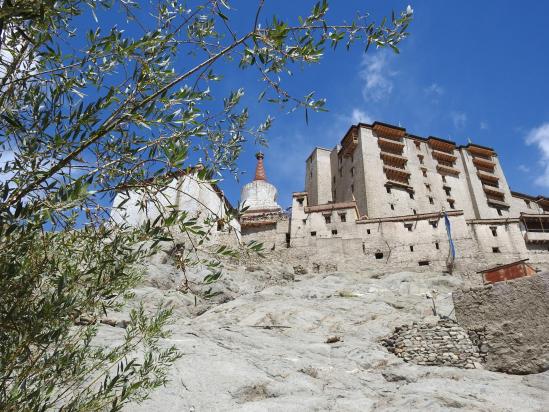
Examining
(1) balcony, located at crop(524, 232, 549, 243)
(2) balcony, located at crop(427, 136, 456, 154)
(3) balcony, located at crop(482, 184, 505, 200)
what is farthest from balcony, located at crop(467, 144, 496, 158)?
(1) balcony, located at crop(524, 232, 549, 243)

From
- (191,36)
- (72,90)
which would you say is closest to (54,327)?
(72,90)

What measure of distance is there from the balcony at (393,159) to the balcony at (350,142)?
3866mm

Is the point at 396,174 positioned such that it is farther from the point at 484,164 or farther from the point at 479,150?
the point at 479,150

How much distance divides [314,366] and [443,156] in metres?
52.4

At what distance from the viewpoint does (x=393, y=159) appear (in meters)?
54.5

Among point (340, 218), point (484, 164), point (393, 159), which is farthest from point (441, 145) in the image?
point (340, 218)

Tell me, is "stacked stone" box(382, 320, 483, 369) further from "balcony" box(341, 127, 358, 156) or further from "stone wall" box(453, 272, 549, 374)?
"balcony" box(341, 127, 358, 156)

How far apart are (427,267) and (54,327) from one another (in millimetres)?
38461

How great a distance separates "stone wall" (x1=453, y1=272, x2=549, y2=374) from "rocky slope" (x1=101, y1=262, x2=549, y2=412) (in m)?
0.65

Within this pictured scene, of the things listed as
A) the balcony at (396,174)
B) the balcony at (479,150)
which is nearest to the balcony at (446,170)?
the balcony at (396,174)

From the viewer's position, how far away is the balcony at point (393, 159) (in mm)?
53856

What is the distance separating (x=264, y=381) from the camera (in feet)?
38.5

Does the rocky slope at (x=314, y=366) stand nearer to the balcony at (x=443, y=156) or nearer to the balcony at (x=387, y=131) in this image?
the balcony at (x=387, y=131)

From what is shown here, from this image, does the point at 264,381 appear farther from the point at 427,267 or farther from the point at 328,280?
the point at 427,267
